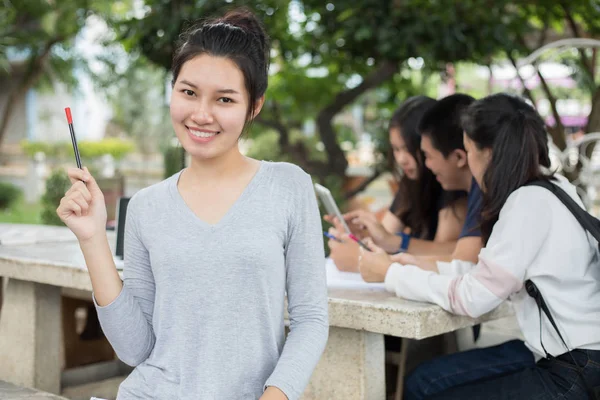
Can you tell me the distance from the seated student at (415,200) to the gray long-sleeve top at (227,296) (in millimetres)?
1517

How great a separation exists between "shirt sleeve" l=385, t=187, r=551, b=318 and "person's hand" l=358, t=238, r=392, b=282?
0.21 meters

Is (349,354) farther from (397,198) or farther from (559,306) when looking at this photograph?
(397,198)

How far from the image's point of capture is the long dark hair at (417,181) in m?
3.24

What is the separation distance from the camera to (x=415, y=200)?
3.32 metres

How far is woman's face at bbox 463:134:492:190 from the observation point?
2.31 m

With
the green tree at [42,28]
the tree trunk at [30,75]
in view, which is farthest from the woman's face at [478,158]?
the tree trunk at [30,75]

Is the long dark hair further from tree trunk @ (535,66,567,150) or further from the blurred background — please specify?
tree trunk @ (535,66,567,150)

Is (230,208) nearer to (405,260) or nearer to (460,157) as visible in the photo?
(405,260)

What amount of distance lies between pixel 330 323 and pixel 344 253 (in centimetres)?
57

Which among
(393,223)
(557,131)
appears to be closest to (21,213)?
(557,131)

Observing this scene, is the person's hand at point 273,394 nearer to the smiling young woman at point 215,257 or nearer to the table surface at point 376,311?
the smiling young woman at point 215,257

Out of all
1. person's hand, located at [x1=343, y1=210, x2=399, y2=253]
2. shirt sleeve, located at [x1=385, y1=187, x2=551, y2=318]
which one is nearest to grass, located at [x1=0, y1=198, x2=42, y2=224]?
person's hand, located at [x1=343, y1=210, x2=399, y2=253]

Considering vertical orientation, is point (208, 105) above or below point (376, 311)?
above

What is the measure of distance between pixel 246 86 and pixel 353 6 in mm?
3726
